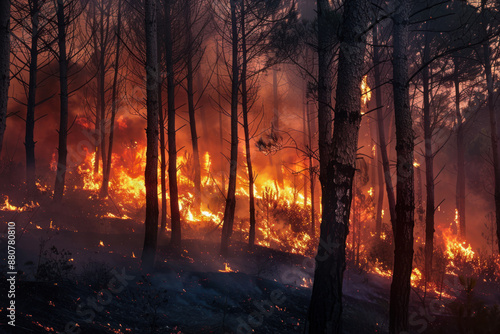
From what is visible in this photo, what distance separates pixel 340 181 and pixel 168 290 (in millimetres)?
4237

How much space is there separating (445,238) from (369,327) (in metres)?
15.8

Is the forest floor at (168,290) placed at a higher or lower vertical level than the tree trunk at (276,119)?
lower

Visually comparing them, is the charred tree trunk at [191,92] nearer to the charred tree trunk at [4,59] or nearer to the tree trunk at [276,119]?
the charred tree trunk at [4,59]

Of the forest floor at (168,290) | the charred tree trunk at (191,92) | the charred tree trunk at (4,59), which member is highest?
the charred tree trunk at (191,92)

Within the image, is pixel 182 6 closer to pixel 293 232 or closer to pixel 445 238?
pixel 293 232

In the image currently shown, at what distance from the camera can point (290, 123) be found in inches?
1061

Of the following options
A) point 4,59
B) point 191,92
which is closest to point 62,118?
point 191,92

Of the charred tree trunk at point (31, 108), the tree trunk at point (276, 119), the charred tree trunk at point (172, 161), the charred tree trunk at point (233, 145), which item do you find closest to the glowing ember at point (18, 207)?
the charred tree trunk at point (31, 108)

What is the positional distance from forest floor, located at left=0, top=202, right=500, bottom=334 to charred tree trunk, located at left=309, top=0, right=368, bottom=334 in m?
1.44

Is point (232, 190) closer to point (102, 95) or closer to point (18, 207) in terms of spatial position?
point (18, 207)

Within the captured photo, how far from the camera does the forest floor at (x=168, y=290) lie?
4.98 meters

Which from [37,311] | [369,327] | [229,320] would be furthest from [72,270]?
[369,327]

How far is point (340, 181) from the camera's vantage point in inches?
196

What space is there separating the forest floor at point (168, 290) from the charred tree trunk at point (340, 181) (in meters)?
1.44
